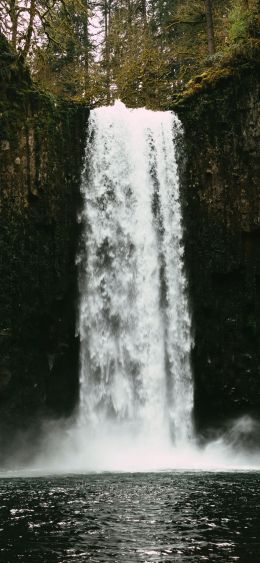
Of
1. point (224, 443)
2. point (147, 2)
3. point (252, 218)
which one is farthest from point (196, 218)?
point (147, 2)

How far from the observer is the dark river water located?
5.98m

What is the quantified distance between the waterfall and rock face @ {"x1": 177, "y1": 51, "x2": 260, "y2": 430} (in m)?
0.46

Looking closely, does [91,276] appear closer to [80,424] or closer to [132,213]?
[132,213]

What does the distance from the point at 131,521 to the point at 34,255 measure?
10.2m

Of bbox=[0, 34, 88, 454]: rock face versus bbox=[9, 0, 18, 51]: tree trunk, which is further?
bbox=[9, 0, 18, 51]: tree trunk

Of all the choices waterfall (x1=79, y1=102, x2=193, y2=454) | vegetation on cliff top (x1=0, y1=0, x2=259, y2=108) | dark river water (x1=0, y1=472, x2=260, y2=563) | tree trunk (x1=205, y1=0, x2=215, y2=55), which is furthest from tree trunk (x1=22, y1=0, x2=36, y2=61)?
dark river water (x1=0, y1=472, x2=260, y2=563)

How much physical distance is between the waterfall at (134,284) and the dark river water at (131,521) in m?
5.30

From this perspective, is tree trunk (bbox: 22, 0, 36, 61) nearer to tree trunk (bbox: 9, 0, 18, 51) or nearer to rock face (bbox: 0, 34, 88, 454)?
tree trunk (bbox: 9, 0, 18, 51)

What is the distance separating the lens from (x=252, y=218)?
1764 cm

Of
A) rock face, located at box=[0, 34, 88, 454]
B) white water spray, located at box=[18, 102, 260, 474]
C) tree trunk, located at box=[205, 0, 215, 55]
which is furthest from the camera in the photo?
tree trunk, located at box=[205, 0, 215, 55]

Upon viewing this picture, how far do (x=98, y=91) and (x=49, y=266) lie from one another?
10.0 m

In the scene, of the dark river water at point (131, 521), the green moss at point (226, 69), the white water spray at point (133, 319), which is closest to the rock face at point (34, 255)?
the white water spray at point (133, 319)

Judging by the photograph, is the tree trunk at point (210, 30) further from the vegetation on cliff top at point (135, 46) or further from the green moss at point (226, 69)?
the green moss at point (226, 69)

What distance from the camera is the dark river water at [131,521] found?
5984 millimetres
